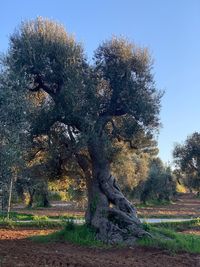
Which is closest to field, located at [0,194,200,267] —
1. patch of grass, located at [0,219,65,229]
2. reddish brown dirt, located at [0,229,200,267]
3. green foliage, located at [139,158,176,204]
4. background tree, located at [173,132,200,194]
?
reddish brown dirt, located at [0,229,200,267]

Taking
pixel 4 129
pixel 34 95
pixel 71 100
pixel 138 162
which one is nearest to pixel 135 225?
pixel 71 100

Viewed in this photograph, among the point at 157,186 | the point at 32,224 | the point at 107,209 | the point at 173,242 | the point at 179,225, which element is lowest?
the point at 173,242

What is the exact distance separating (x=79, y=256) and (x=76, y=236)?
4.41 meters

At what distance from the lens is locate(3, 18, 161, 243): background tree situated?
70.6ft

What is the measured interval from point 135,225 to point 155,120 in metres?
5.19

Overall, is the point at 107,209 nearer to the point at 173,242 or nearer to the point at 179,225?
the point at 173,242

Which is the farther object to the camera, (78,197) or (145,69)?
(78,197)

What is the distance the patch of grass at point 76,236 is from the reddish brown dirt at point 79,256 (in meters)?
0.68

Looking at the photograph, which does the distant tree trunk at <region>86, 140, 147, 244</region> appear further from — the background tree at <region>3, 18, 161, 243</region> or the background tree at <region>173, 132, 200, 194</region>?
the background tree at <region>173, 132, 200, 194</region>

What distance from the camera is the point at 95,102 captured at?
21969 millimetres

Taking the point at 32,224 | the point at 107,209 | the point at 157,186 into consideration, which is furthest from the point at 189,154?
the point at 107,209

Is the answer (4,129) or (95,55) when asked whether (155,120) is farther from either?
(4,129)

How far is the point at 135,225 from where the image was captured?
22000mm

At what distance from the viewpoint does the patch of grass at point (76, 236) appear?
21.5 meters
